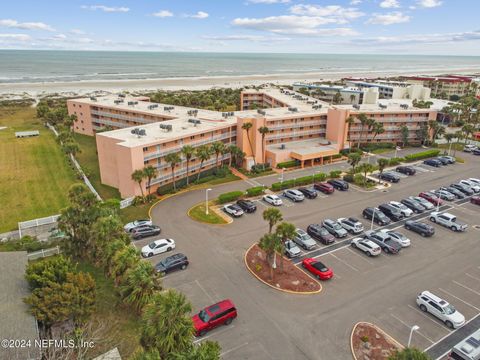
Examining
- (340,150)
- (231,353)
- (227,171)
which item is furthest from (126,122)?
(231,353)

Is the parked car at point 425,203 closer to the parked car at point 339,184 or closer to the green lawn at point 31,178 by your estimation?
the parked car at point 339,184

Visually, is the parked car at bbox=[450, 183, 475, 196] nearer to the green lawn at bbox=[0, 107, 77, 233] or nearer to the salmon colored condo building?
the salmon colored condo building

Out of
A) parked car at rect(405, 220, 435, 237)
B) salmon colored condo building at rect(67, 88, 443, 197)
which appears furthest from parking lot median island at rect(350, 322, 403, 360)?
salmon colored condo building at rect(67, 88, 443, 197)

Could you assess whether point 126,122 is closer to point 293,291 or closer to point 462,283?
point 293,291

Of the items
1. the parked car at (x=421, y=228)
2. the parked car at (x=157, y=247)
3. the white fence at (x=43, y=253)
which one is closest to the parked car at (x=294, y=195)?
the parked car at (x=421, y=228)

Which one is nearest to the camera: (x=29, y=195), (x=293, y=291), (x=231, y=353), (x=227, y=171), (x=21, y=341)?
(x=21, y=341)
